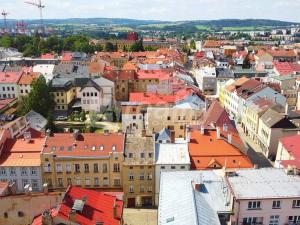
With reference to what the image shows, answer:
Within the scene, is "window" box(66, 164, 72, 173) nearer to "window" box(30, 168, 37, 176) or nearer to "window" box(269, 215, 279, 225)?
"window" box(30, 168, 37, 176)

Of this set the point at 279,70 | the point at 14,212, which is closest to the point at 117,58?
the point at 279,70

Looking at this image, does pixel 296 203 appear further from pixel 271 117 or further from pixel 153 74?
pixel 153 74

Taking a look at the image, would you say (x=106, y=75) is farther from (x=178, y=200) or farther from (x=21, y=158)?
(x=178, y=200)

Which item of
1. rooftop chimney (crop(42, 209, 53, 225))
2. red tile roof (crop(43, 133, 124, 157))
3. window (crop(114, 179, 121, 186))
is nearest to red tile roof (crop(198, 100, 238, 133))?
red tile roof (crop(43, 133, 124, 157))

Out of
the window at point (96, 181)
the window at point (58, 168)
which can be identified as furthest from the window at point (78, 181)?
the window at point (58, 168)

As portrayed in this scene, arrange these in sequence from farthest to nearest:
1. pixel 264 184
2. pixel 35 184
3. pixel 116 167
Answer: pixel 35 184 → pixel 116 167 → pixel 264 184

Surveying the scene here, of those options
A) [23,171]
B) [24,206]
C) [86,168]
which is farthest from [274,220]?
[23,171]

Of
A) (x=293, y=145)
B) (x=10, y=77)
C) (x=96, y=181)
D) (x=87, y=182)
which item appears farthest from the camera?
(x=10, y=77)
